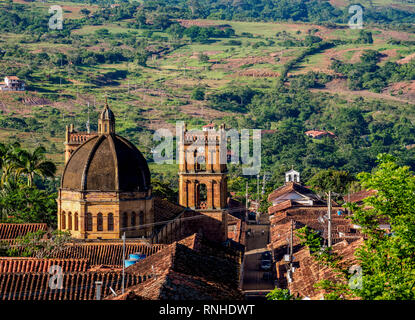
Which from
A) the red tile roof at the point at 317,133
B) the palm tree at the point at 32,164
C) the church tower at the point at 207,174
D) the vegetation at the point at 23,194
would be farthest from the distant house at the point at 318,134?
the church tower at the point at 207,174

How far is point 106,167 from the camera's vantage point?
48969 millimetres

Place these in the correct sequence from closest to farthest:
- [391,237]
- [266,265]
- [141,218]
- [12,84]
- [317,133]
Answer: [391,237]
[141,218]
[266,265]
[12,84]
[317,133]

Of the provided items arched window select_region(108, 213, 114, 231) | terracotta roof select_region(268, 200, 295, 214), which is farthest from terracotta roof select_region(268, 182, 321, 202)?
arched window select_region(108, 213, 114, 231)

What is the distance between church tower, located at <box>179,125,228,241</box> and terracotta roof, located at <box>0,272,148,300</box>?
2780cm

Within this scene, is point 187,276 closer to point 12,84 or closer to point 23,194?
point 23,194

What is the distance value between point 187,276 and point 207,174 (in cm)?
2829

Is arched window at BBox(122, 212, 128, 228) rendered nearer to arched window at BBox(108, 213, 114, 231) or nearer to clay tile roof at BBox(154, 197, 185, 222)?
arched window at BBox(108, 213, 114, 231)

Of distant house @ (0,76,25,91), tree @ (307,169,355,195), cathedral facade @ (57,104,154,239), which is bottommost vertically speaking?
tree @ (307,169,355,195)

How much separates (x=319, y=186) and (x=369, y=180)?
85.0m

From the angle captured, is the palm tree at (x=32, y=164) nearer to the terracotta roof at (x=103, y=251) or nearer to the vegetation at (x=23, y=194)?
the vegetation at (x=23, y=194)

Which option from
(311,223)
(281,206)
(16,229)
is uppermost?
(16,229)

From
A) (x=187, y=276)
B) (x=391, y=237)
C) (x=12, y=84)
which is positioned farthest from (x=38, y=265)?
(x=12, y=84)

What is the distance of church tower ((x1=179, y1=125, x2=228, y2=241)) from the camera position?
57.5 meters
